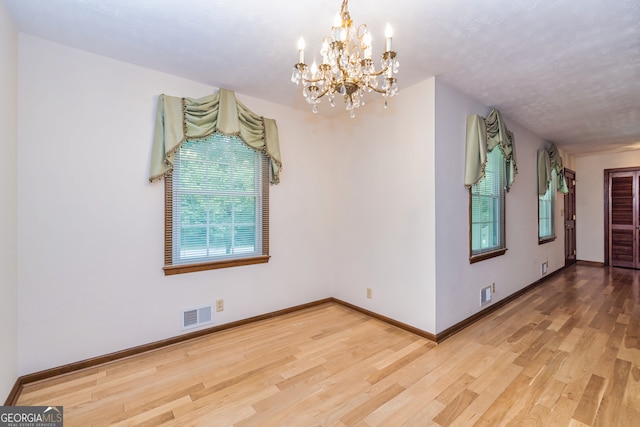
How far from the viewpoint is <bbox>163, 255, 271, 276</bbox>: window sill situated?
2.69 metres

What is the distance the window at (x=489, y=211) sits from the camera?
3.40 metres

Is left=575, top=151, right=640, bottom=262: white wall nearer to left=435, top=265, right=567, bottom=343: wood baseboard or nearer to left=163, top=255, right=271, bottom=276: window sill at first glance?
left=435, top=265, right=567, bottom=343: wood baseboard

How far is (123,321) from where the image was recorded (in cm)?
248

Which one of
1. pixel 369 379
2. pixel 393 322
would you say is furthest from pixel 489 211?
pixel 369 379

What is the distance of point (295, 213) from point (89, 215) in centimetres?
202

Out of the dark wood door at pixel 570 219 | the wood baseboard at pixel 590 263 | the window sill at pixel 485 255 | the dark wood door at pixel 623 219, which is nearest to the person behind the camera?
the window sill at pixel 485 255

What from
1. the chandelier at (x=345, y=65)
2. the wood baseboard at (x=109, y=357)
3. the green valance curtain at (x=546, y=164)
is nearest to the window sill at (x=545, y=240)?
the green valance curtain at (x=546, y=164)

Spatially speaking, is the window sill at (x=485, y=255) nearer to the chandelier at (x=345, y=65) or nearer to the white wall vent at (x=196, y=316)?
the chandelier at (x=345, y=65)

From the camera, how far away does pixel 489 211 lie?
3.69 m

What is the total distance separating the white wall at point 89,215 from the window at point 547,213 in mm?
5174

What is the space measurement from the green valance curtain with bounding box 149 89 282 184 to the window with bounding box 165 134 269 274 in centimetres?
12

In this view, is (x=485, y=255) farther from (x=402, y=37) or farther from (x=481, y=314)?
(x=402, y=37)

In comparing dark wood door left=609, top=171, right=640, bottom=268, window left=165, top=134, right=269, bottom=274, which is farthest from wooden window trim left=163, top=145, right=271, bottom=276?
dark wood door left=609, top=171, right=640, bottom=268

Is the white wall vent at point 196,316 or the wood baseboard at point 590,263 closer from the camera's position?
the white wall vent at point 196,316
